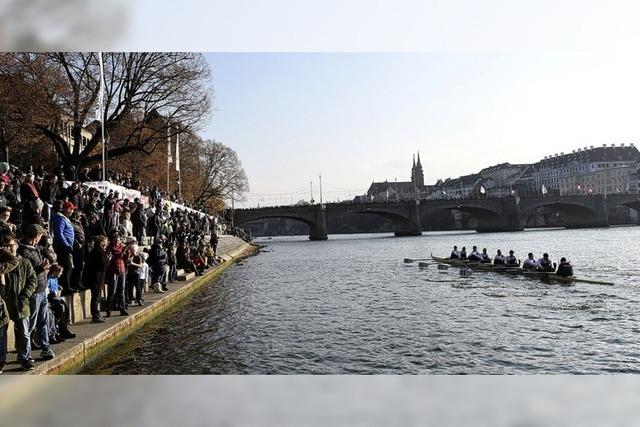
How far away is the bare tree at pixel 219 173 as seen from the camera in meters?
75.8

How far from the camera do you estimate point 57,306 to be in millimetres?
10938

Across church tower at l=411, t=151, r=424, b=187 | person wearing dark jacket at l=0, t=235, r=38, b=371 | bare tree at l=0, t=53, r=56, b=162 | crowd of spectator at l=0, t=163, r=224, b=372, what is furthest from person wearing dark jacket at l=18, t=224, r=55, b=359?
Answer: church tower at l=411, t=151, r=424, b=187

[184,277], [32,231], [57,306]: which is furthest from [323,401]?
[184,277]

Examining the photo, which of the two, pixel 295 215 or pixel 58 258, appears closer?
pixel 58 258

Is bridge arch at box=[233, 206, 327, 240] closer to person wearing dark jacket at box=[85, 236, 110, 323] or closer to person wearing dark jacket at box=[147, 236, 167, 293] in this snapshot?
person wearing dark jacket at box=[147, 236, 167, 293]

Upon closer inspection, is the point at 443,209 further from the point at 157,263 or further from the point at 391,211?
the point at 157,263

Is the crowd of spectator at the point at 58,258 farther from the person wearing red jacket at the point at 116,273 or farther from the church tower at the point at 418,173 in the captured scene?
the church tower at the point at 418,173

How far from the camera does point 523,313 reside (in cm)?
1806

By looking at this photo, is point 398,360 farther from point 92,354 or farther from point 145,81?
point 145,81

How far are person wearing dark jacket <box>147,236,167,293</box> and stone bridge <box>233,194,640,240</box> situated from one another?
7840cm

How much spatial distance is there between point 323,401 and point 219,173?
7293 centimetres

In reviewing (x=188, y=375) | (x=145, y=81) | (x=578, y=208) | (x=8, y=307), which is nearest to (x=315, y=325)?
(x=188, y=375)

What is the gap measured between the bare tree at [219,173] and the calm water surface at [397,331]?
50.0m

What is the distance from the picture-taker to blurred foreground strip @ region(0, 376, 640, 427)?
7324 mm
